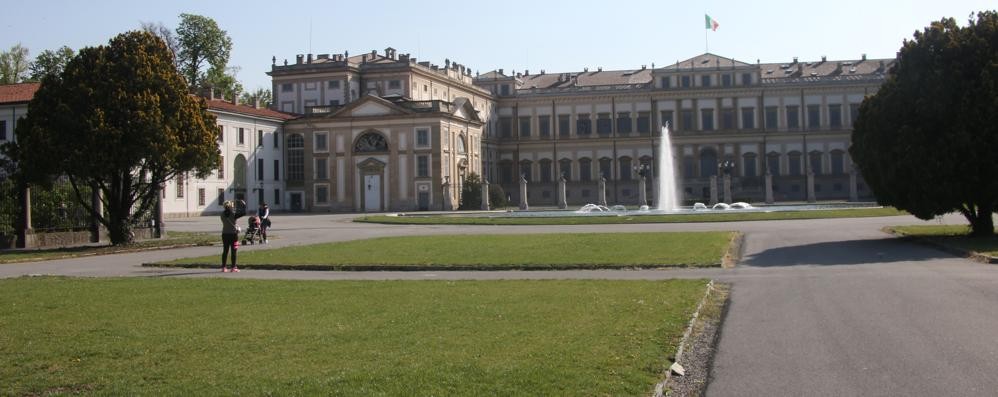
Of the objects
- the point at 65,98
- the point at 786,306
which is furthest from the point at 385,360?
the point at 65,98

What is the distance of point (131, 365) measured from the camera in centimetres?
860

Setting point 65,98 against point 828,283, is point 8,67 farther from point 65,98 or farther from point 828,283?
point 828,283

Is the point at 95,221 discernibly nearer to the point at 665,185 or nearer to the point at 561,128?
the point at 665,185

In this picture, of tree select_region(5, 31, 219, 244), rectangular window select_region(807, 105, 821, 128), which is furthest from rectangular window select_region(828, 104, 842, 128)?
tree select_region(5, 31, 219, 244)

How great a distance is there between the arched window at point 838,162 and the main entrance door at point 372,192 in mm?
47783

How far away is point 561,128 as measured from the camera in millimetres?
99125

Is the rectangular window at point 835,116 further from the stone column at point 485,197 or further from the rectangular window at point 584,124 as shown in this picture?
the stone column at point 485,197

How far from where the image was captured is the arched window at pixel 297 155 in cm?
8156

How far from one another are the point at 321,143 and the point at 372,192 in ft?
21.7

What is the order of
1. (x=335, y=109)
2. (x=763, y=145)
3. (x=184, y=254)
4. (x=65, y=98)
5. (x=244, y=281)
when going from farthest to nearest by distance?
(x=763, y=145)
(x=335, y=109)
(x=65, y=98)
(x=184, y=254)
(x=244, y=281)

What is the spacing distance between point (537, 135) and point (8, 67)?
2070 inches

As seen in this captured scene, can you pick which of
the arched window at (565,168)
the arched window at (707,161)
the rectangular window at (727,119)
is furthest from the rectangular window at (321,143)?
the rectangular window at (727,119)

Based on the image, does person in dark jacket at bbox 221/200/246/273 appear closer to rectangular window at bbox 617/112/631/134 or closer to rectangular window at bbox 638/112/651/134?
rectangular window at bbox 638/112/651/134

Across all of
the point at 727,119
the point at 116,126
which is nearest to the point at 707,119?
the point at 727,119
